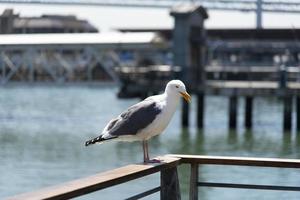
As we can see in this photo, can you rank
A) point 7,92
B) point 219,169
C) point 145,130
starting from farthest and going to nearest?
point 7,92
point 219,169
point 145,130

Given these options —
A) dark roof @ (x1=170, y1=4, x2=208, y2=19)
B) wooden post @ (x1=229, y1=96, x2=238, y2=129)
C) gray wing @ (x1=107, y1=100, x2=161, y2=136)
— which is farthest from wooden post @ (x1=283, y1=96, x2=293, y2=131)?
gray wing @ (x1=107, y1=100, x2=161, y2=136)

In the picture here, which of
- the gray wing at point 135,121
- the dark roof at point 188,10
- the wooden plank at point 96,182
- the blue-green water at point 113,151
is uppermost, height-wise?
→ the dark roof at point 188,10

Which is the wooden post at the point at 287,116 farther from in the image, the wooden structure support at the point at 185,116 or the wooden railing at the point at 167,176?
the wooden railing at the point at 167,176

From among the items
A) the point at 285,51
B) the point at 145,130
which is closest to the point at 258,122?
the point at 145,130

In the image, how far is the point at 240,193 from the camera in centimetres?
2080

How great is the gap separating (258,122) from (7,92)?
46.8 m

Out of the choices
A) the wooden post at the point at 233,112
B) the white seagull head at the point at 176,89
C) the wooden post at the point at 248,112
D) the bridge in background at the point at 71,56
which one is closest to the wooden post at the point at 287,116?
the wooden post at the point at 248,112

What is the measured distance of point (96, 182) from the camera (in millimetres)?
7172

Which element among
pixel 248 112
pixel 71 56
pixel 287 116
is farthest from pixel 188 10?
pixel 71 56

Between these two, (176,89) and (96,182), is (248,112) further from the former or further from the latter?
(96,182)

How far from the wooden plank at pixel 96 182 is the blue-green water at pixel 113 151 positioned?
7.71 meters

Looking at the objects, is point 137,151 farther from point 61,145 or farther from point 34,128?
point 34,128

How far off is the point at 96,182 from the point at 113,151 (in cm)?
2778

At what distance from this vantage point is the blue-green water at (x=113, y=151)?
22359mm
